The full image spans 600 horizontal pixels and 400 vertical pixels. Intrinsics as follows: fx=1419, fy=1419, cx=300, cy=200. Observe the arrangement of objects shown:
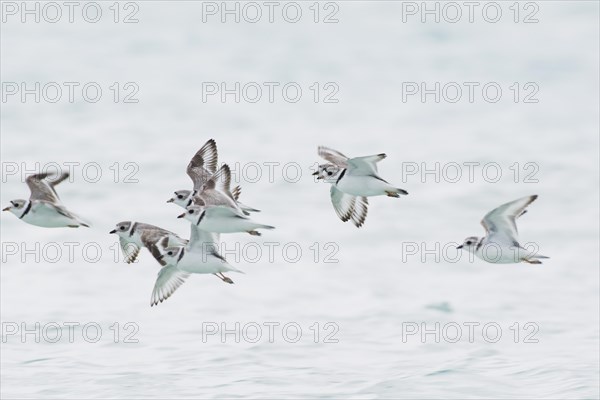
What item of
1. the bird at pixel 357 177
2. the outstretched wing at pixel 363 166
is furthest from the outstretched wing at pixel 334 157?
the outstretched wing at pixel 363 166

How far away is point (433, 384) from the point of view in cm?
2269

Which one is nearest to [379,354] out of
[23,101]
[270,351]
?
[270,351]

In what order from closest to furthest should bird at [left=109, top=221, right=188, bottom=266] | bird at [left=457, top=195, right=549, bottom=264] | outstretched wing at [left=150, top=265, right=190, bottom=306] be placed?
bird at [left=457, top=195, right=549, bottom=264] < bird at [left=109, top=221, right=188, bottom=266] < outstretched wing at [left=150, top=265, right=190, bottom=306]

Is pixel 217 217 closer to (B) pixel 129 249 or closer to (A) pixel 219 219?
(A) pixel 219 219

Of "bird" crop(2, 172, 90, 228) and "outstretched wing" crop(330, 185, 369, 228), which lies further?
"outstretched wing" crop(330, 185, 369, 228)

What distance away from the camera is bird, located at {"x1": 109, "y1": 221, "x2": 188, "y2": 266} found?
1738 centimetres

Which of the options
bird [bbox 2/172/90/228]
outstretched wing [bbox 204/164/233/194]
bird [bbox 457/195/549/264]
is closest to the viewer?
bird [bbox 457/195/549/264]

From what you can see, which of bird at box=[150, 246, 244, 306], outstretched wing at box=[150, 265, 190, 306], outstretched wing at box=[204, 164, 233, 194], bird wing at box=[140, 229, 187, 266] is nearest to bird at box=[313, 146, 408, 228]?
outstretched wing at box=[204, 164, 233, 194]

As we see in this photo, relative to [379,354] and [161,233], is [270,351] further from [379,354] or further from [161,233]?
[161,233]

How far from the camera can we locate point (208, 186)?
17625 millimetres

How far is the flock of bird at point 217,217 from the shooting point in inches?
643

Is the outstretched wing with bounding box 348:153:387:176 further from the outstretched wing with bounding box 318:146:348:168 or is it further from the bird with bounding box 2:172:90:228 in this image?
the bird with bounding box 2:172:90:228

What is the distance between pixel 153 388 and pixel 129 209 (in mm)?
11681

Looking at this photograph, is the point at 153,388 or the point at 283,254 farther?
the point at 283,254
